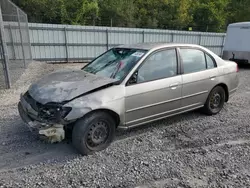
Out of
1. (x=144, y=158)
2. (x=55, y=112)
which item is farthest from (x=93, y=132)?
(x=144, y=158)

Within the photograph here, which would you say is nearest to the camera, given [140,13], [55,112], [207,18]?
[55,112]

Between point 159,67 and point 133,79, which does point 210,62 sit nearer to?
point 159,67

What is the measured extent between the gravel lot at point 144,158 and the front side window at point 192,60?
1.10m

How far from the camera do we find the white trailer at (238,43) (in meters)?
10.9

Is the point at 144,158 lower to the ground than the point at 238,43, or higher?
lower

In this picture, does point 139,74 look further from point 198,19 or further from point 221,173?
point 198,19

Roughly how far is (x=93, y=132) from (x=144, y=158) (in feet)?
2.77

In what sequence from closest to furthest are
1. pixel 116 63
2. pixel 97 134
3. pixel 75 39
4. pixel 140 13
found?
pixel 97 134
pixel 116 63
pixel 75 39
pixel 140 13

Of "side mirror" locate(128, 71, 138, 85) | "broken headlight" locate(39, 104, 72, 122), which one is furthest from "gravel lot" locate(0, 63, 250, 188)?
"side mirror" locate(128, 71, 138, 85)

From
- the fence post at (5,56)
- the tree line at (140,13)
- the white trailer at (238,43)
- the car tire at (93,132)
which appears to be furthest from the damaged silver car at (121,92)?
the tree line at (140,13)

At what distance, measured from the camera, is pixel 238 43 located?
36.8 feet

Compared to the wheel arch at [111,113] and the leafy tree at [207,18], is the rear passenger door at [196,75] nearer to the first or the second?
the wheel arch at [111,113]

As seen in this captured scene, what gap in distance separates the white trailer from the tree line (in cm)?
870

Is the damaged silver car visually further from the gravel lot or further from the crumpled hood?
the gravel lot
